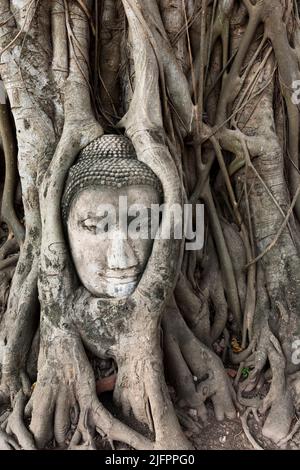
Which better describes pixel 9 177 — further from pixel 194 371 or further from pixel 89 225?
pixel 194 371

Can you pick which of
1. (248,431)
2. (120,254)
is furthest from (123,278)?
(248,431)

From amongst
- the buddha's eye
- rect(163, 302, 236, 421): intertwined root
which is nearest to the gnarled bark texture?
rect(163, 302, 236, 421): intertwined root

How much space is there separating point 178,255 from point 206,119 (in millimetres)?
1203

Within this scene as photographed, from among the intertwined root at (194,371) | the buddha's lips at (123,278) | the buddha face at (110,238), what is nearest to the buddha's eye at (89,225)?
the buddha face at (110,238)

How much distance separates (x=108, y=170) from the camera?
203cm

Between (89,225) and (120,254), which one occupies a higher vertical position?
(89,225)

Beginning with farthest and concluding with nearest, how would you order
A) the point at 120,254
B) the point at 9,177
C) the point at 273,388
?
1. the point at 9,177
2. the point at 273,388
3. the point at 120,254

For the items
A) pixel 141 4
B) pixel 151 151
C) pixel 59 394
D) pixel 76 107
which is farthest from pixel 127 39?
pixel 59 394

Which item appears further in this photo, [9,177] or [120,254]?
[9,177]

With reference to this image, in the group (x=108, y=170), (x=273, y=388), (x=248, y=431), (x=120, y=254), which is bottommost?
(x=248, y=431)

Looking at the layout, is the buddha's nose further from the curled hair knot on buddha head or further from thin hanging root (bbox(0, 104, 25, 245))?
thin hanging root (bbox(0, 104, 25, 245))

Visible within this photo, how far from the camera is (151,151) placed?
2107mm

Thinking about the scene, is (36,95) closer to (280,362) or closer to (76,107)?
(76,107)

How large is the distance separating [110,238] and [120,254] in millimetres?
99
